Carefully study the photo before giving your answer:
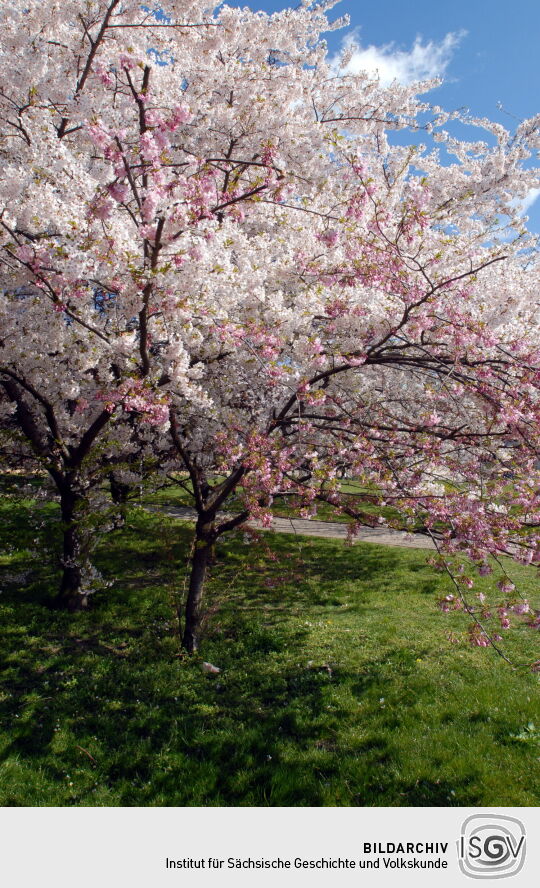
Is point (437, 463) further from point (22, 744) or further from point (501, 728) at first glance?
point (22, 744)

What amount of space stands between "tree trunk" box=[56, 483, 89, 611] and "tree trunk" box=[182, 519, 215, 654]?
1.57 m

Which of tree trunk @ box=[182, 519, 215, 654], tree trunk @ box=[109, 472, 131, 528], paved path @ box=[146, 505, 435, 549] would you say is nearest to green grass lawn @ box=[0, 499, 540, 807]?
tree trunk @ box=[182, 519, 215, 654]

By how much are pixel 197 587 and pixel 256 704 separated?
180 centimetres

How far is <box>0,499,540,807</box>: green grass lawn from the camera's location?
4020 mm

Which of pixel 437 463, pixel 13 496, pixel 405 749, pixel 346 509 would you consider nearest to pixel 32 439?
pixel 13 496

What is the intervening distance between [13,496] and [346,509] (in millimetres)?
4623

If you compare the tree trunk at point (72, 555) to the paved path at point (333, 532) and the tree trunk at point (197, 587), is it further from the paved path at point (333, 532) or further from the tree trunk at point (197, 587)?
the paved path at point (333, 532)

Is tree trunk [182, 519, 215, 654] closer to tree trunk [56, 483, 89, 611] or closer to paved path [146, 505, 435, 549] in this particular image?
tree trunk [56, 483, 89, 611]

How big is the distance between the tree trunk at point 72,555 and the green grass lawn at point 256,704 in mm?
293

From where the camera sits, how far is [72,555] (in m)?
7.30

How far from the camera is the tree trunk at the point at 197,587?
21.5ft
